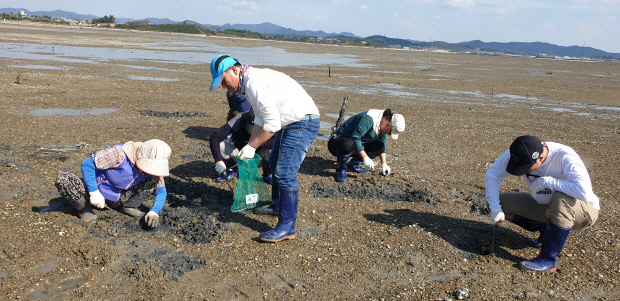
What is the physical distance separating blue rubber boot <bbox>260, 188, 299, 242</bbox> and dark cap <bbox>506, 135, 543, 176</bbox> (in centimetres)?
198

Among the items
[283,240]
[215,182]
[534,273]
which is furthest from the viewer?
[215,182]

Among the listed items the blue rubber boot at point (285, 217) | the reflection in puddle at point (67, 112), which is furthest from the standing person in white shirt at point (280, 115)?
the reflection in puddle at point (67, 112)

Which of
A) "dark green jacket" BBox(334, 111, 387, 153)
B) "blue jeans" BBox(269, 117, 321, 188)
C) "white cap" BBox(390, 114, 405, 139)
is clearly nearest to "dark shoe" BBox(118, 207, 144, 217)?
"blue jeans" BBox(269, 117, 321, 188)

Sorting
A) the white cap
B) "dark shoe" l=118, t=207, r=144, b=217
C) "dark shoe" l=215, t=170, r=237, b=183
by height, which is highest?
the white cap

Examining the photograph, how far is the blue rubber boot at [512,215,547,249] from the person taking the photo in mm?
4273

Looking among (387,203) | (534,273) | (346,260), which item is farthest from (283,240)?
(534,273)

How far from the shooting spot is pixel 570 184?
11.7 ft

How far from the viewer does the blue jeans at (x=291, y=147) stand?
3.84 m

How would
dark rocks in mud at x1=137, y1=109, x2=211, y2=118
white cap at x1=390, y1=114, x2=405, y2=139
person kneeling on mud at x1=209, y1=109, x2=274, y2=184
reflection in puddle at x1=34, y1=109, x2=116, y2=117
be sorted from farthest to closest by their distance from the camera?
dark rocks in mud at x1=137, y1=109, x2=211, y2=118 → reflection in puddle at x1=34, y1=109, x2=116, y2=117 → white cap at x1=390, y1=114, x2=405, y2=139 → person kneeling on mud at x1=209, y1=109, x2=274, y2=184

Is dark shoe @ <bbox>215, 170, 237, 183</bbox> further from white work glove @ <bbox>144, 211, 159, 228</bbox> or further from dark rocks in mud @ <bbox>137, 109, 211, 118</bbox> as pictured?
dark rocks in mud @ <bbox>137, 109, 211, 118</bbox>

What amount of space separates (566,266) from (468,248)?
88 centimetres

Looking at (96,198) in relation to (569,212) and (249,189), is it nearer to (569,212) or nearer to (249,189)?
(249,189)

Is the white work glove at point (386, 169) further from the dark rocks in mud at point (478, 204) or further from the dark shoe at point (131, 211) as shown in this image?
the dark shoe at point (131, 211)

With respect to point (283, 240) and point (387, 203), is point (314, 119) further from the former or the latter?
point (387, 203)
